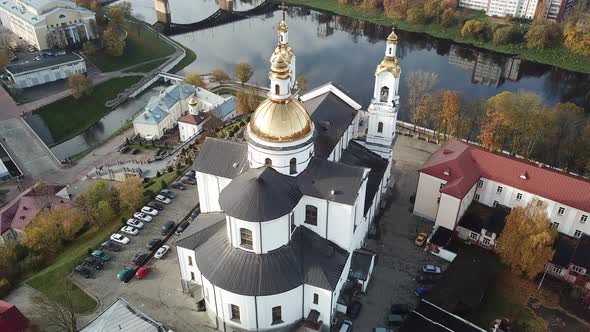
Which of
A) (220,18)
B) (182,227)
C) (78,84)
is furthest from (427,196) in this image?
(220,18)

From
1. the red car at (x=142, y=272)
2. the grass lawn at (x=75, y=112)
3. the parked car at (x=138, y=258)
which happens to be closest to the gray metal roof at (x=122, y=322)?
the red car at (x=142, y=272)

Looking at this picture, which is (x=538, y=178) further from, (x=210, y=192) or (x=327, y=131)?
(x=210, y=192)

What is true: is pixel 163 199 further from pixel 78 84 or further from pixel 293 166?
pixel 78 84

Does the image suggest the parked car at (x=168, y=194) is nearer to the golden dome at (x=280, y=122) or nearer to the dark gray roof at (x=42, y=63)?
the golden dome at (x=280, y=122)

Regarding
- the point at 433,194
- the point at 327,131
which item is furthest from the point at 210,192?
the point at 433,194

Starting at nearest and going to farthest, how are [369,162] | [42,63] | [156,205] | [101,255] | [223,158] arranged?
1. [223,158]
2. [101,255]
3. [369,162]
4. [156,205]
5. [42,63]

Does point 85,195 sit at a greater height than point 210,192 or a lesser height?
lesser

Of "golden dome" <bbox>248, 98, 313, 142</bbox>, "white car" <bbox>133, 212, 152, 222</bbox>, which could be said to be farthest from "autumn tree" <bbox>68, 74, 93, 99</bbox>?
"golden dome" <bbox>248, 98, 313, 142</bbox>
